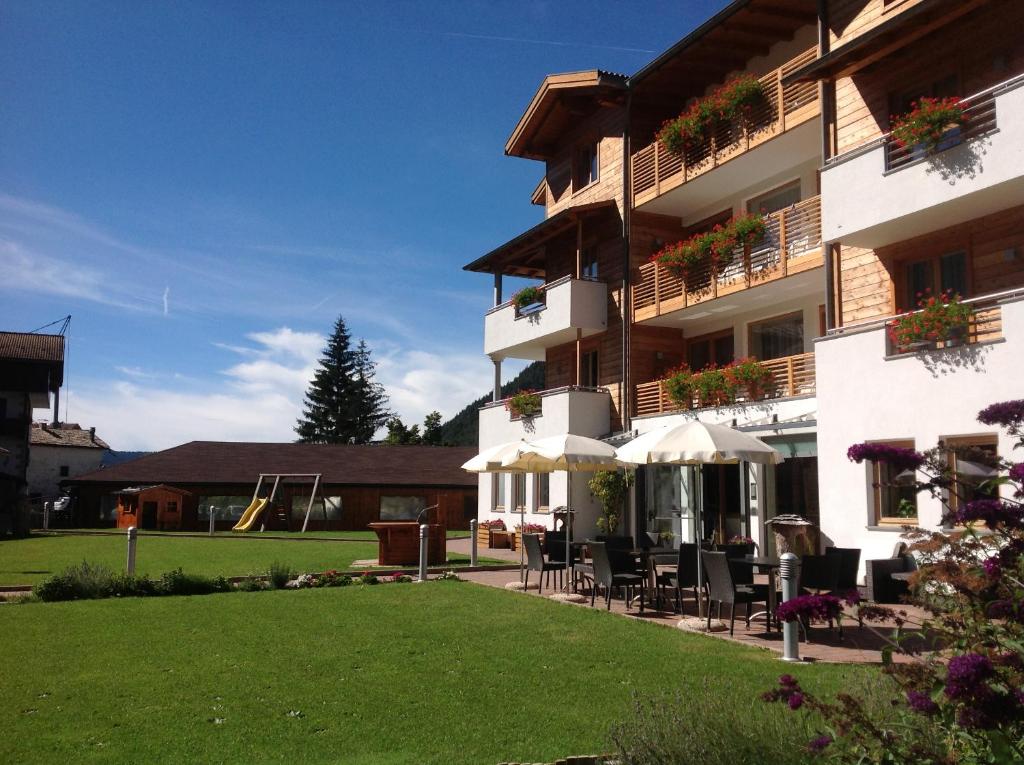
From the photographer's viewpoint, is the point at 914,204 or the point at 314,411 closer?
the point at 914,204

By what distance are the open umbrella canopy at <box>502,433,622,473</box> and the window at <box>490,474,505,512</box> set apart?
12.8 metres

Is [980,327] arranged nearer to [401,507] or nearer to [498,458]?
[498,458]

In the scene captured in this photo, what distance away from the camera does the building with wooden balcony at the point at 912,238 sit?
12461 millimetres

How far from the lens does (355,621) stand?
1085 centimetres

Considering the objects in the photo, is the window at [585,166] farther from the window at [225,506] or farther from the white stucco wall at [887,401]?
the window at [225,506]

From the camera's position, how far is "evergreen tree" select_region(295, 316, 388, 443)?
7325cm

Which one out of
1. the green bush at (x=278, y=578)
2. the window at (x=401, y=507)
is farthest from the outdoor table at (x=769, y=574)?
the window at (x=401, y=507)

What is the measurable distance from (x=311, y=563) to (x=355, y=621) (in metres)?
9.24

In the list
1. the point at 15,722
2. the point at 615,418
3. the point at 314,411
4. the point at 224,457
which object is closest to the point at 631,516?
the point at 615,418

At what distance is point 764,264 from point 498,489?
42.8 feet

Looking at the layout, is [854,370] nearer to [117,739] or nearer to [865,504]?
[865,504]

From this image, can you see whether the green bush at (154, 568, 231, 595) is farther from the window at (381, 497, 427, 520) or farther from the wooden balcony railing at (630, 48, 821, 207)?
the window at (381, 497, 427, 520)

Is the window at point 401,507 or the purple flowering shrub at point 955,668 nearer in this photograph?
the purple flowering shrub at point 955,668

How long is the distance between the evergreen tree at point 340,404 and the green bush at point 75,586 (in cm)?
5897
